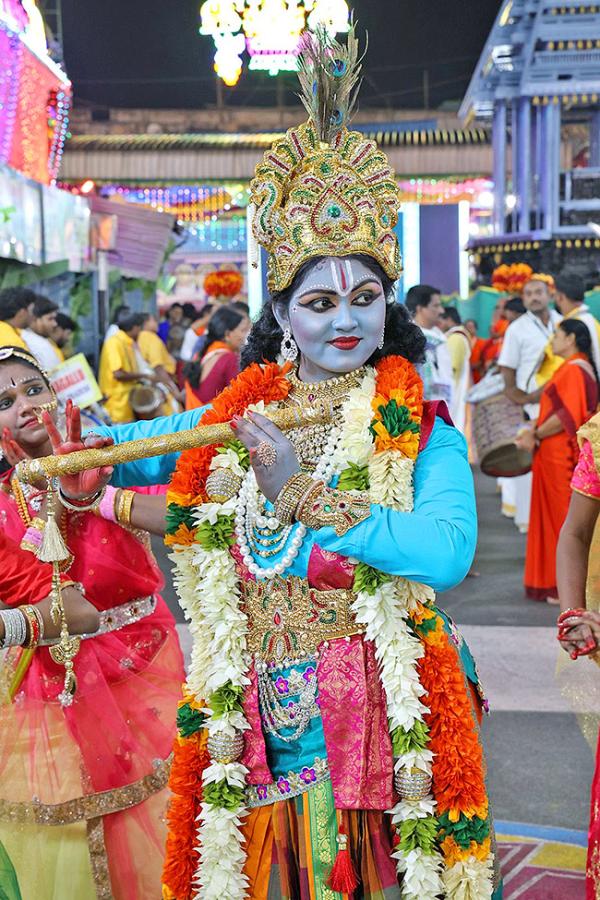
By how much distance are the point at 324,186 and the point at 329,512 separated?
73 cm

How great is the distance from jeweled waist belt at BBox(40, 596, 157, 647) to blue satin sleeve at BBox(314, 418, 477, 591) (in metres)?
1.12

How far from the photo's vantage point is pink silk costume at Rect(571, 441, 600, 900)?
8.35ft

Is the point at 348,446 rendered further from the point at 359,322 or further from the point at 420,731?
the point at 420,731

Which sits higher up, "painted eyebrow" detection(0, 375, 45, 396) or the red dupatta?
"painted eyebrow" detection(0, 375, 45, 396)

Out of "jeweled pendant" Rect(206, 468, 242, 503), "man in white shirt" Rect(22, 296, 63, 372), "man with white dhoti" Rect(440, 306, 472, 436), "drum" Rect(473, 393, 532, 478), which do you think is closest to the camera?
"jeweled pendant" Rect(206, 468, 242, 503)

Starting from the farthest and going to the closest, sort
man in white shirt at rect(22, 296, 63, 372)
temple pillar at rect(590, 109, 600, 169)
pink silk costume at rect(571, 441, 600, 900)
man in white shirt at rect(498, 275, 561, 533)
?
temple pillar at rect(590, 109, 600, 169), man in white shirt at rect(498, 275, 561, 533), man in white shirt at rect(22, 296, 63, 372), pink silk costume at rect(571, 441, 600, 900)

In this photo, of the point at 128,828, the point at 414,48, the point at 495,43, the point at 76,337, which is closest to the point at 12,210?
the point at 76,337

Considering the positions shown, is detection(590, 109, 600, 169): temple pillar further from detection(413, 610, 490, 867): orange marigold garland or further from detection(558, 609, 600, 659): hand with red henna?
detection(413, 610, 490, 867): orange marigold garland

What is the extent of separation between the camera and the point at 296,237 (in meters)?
2.31

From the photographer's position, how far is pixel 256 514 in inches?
91.0

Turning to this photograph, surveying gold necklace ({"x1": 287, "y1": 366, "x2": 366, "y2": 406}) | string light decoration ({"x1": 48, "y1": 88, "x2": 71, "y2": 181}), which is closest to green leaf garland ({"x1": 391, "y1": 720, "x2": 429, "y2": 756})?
gold necklace ({"x1": 287, "y1": 366, "x2": 366, "y2": 406})

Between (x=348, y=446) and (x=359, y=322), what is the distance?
26 centimetres

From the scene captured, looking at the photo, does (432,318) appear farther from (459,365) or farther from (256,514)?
(256,514)

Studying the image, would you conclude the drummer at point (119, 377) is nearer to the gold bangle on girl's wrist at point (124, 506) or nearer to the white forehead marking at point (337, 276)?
the gold bangle on girl's wrist at point (124, 506)
